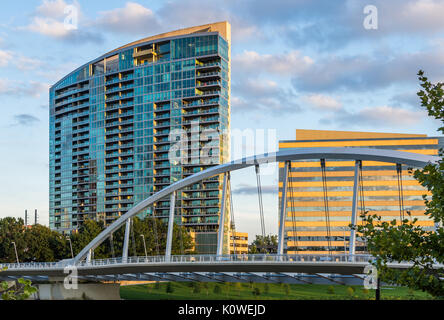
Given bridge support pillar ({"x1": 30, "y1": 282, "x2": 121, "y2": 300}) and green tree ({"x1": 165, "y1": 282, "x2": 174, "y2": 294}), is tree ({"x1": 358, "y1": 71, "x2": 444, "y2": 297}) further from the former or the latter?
green tree ({"x1": 165, "y1": 282, "x2": 174, "y2": 294})

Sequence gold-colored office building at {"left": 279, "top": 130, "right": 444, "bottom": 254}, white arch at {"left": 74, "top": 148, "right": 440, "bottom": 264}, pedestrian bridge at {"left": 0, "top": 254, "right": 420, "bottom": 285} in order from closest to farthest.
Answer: white arch at {"left": 74, "top": 148, "right": 440, "bottom": 264}
pedestrian bridge at {"left": 0, "top": 254, "right": 420, "bottom": 285}
gold-colored office building at {"left": 279, "top": 130, "right": 444, "bottom": 254}

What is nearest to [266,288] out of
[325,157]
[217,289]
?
[217,289]

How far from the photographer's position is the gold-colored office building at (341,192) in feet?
357

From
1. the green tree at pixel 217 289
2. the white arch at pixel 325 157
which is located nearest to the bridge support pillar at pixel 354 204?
the white arch at pixel 325 157

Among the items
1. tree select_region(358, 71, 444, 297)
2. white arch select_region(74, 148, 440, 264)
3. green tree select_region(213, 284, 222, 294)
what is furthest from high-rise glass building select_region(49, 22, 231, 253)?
tree select_region(358, 71, 444, 297)

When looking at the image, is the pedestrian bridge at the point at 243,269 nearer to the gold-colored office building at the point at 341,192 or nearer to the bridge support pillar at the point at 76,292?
the bridge support pillar at the point at 76,292

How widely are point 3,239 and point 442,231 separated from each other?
98.9 meters

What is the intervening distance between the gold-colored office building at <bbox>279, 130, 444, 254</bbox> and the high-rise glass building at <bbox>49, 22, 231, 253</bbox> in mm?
18705

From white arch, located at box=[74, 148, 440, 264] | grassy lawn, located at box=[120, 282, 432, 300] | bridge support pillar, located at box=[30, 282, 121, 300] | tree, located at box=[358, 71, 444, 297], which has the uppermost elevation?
white arch, located at box=[74, 148, 440, 264]

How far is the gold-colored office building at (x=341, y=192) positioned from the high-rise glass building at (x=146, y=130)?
736 inches

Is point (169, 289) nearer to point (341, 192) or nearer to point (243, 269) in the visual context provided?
point (243, 269)

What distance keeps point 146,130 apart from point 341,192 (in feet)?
158

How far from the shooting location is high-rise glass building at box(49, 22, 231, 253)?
4966 inches

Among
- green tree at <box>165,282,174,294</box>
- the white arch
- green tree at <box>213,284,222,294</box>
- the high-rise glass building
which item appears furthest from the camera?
the high-rise glass building
